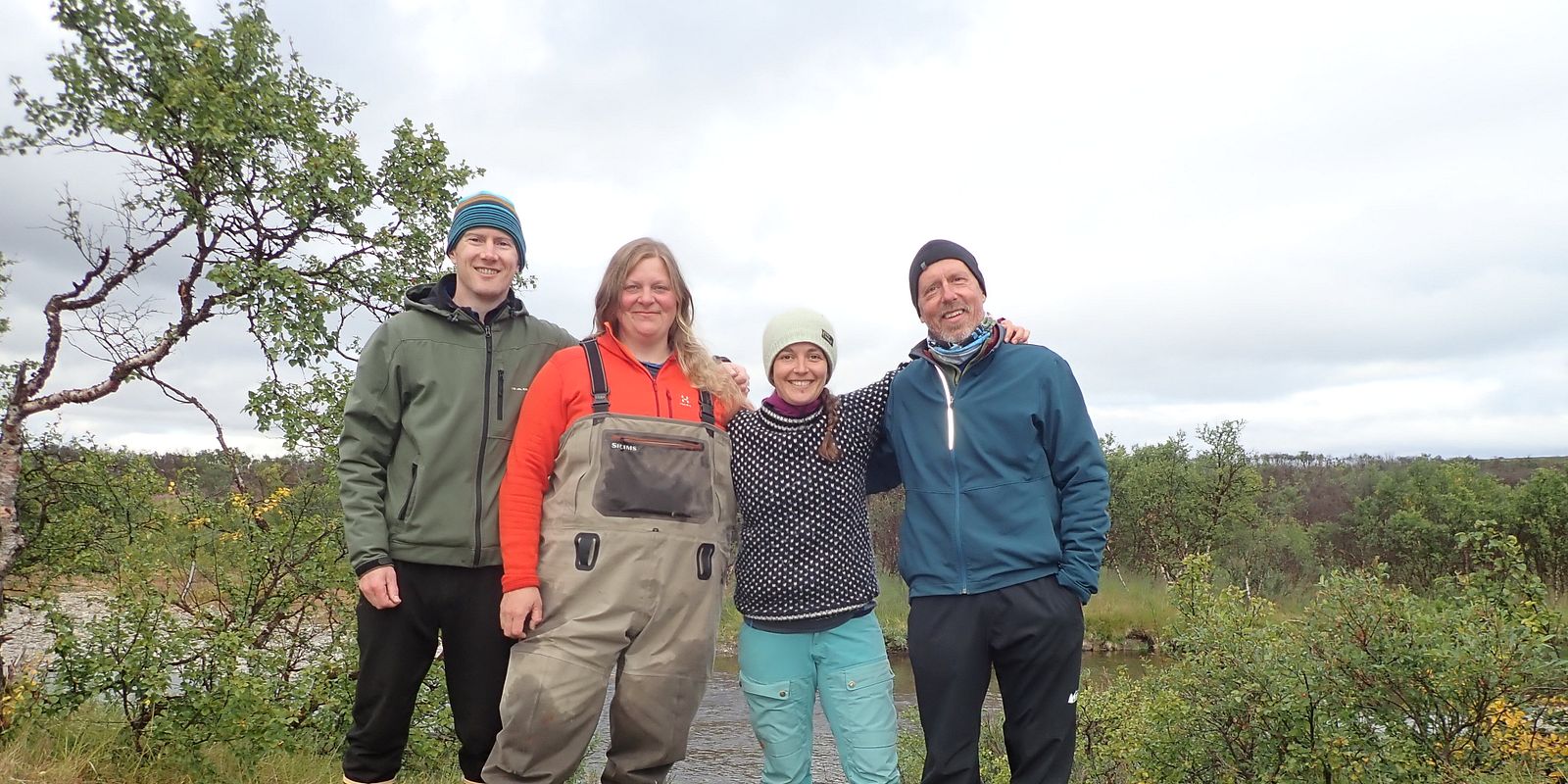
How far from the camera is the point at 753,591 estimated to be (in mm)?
3098

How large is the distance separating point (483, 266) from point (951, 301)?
1665 mm

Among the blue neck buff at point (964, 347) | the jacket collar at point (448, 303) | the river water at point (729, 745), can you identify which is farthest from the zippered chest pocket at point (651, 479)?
the river water at point (729, 745)

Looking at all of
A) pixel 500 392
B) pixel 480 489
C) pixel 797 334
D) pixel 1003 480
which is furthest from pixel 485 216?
pixel 1003 480

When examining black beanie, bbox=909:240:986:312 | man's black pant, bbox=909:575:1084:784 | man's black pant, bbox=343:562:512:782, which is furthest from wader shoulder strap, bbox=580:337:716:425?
man's black pant, bbox=909:575:1084:784

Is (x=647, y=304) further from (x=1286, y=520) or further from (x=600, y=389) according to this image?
(x=1286, y=520)

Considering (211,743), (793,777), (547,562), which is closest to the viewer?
(547,562)

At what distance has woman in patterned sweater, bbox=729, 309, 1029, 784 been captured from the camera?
303cm

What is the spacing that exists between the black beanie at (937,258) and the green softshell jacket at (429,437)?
4.79 ft

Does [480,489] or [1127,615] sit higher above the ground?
[480,489]

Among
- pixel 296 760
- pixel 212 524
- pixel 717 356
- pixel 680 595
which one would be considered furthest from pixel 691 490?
pixel 212 524

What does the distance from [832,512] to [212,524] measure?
4.48 metres

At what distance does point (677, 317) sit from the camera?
128 inches

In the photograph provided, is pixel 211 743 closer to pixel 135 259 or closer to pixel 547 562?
pixel 135 259

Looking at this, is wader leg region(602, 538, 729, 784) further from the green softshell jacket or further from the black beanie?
the black beanie
